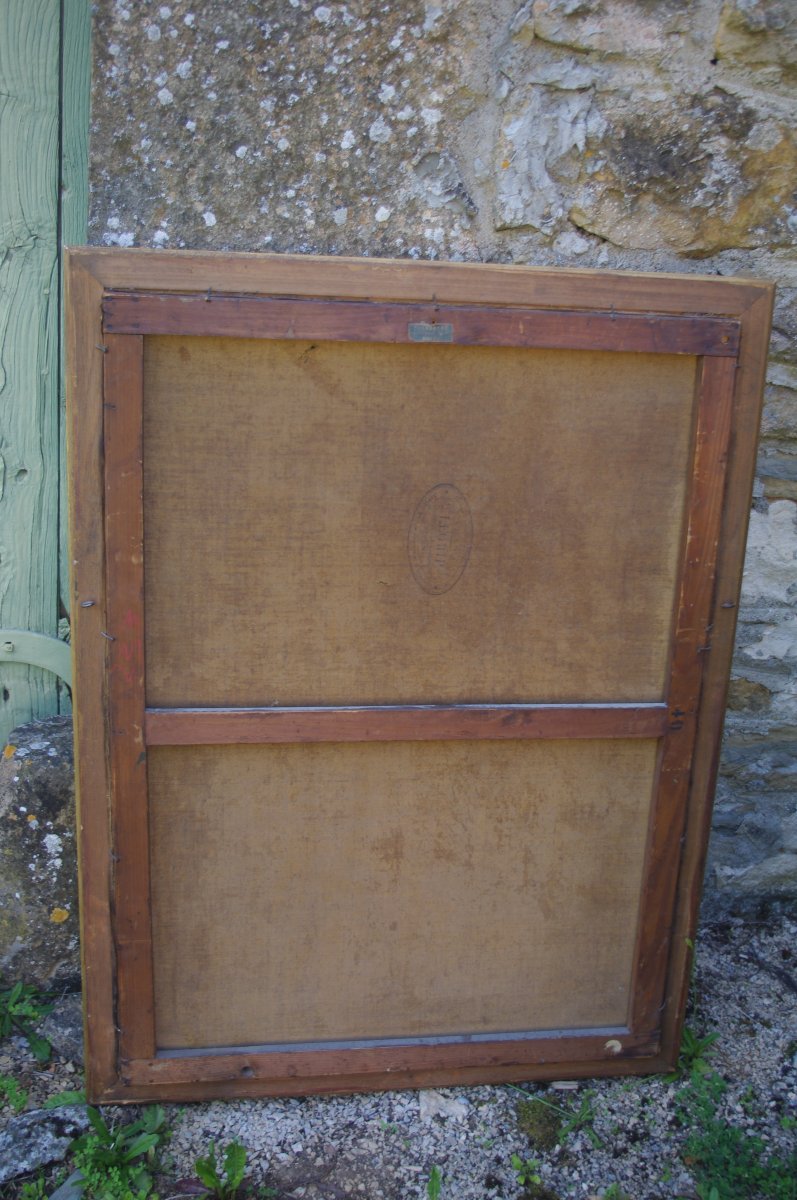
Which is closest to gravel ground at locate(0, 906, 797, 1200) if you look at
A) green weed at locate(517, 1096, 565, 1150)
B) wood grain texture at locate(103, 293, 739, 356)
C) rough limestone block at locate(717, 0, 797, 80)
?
green weed at locate(517, 1096, 565, 1150)

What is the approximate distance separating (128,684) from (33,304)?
2.83ft

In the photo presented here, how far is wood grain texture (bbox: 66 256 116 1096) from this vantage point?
1.49 meters

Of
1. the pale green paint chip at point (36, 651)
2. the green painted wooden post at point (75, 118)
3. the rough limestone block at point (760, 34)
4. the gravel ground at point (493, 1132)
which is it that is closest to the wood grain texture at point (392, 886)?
the gravel ground at point (493, 1132)

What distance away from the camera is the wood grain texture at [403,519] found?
157 centimetres

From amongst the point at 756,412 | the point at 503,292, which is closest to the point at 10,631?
the point at 503,292

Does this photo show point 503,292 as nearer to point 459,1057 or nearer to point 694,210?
point 694,210

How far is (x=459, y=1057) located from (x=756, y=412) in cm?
138

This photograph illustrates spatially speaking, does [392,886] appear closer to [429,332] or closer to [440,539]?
[440,539]

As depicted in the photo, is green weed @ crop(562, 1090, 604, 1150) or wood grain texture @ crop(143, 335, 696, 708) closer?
wood grain texture @ crop(143, 335, 696, 708)

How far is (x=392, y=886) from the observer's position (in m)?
1.75

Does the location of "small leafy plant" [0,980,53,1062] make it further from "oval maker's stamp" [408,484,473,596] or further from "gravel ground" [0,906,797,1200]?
"oval maker's stamp" [408,484,473,596]

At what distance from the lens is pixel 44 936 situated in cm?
194

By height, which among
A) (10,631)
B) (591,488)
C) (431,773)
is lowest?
(431,773)

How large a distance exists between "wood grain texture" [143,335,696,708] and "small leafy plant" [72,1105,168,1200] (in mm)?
790
